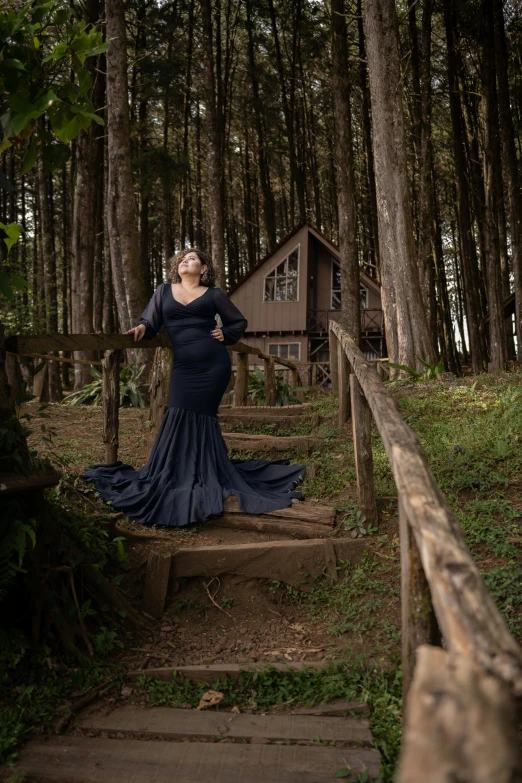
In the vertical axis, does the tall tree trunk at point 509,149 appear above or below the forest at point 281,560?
above

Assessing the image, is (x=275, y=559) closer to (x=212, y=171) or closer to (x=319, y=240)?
(x=212, y=171)

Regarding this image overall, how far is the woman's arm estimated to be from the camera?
514cm

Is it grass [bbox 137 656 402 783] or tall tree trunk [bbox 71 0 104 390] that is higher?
tall tree trunk [bbox 71 0 104 390]

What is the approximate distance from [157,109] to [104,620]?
2272cm

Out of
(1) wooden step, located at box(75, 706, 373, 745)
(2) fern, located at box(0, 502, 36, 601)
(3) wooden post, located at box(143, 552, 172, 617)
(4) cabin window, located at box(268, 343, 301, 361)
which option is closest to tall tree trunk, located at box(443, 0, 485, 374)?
(4) cabin window, located at box(268, 343, 301, 361)

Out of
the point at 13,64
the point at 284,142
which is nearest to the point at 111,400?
the point at 13,64

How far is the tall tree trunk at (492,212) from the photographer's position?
13219mm

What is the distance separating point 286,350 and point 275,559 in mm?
20530

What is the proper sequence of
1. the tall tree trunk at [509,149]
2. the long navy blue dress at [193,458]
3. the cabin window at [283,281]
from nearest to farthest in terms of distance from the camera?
the long navy blue dress at [193,458] < the tall tree trunk at [509,149] < the cabin window at [283,281]

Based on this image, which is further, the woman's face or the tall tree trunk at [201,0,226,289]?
the tall tree trunk at [201,0,226,289]

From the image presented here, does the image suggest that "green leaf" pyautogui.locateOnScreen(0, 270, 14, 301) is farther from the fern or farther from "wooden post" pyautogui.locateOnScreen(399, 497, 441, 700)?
"wooden post" pyautogui.locateOnScreen(399, 497, 441, 700)

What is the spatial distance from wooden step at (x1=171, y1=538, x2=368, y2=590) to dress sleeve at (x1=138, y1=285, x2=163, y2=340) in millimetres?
1922

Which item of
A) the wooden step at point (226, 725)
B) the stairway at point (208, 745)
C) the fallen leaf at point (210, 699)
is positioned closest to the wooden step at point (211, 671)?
the stairway at point (208, 745)

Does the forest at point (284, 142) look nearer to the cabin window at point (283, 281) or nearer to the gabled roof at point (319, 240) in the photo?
the gabled roof at point (319, 240)
